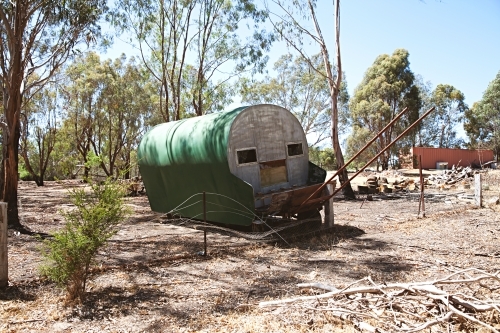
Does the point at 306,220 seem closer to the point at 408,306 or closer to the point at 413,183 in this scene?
the point at 408,306

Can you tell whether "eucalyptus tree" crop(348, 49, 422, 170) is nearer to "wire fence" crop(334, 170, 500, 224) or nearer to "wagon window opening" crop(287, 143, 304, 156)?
"wire fence" crop(334, 170, 500, 224)

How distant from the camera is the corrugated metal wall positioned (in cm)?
3594

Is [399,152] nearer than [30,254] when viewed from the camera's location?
No

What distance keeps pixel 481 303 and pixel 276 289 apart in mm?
2486

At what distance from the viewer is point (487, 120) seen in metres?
47.9

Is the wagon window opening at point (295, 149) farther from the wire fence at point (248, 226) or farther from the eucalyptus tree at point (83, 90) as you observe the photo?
the eucalyptus tree at point (83, 90)

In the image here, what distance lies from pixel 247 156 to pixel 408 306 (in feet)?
20.0

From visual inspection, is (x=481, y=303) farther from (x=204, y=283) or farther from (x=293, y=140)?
(x=293, y=140)

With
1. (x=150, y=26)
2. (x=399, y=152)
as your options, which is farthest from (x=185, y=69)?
(x=399, y=152)

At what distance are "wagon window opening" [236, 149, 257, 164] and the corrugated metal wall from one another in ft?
94.0

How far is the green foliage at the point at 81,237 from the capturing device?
5023 mm

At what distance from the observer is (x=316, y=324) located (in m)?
4.20

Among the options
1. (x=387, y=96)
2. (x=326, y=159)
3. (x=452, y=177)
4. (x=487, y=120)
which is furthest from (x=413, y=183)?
Answer: (x=487, y=120)

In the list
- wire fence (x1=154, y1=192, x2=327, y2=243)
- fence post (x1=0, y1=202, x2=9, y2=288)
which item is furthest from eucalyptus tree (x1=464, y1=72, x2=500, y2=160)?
fence post (x1=0, y1=202, x2=9, y2=288)
